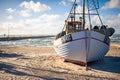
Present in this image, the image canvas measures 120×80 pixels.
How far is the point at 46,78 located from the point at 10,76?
7.63 ft

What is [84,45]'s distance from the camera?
568 inches

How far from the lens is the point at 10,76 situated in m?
12.0

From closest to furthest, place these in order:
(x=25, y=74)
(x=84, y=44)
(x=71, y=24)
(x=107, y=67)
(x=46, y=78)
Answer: (x=46, y=78)
(x=25, y=74)
(x=84, y=44)
(x=107, y=67)
(x=71, y=24)

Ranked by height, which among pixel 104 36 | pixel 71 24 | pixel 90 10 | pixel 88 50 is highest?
pixel 90 10

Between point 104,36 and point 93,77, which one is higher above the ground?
point 104,36

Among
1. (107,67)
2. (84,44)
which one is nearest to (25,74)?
(84,44)

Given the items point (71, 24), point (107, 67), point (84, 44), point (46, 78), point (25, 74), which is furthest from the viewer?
point (71, 24)

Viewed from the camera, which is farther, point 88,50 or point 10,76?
point 88,50

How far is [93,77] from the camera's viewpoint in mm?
12219

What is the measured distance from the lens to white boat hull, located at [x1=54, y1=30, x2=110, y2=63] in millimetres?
14359

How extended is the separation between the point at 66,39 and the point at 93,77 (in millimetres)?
4233

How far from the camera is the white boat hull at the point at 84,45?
14359mm

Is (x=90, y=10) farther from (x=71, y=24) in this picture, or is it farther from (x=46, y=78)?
(x=46, y=78)

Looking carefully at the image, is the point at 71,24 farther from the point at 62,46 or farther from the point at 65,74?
the point at 65,74
